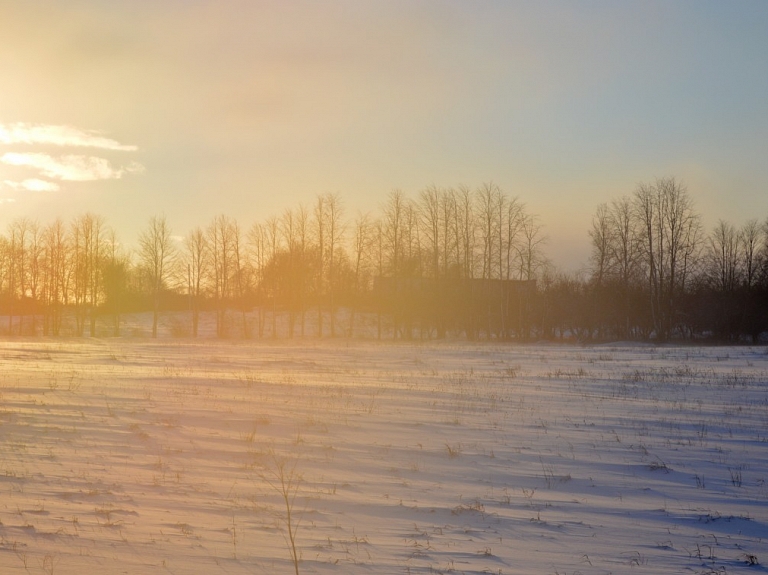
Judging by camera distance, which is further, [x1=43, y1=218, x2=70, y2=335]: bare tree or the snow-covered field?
[x1=43, y1=218, x2=70, y2=335]: bare tree

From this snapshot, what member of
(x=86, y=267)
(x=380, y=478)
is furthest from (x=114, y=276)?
(x=380, y=478)

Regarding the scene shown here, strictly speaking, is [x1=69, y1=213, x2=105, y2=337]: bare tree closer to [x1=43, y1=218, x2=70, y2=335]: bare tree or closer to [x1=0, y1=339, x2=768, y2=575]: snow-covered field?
[x1=43, y1=218, x2=70, y2=335]: bare tree

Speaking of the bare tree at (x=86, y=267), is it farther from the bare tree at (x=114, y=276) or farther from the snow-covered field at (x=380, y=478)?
the snow-covered field at (x=380, y=478)

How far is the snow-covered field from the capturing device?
21.1 feet

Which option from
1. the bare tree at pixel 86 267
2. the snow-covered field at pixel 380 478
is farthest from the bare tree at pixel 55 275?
the snow-covered field at pixel 380 478

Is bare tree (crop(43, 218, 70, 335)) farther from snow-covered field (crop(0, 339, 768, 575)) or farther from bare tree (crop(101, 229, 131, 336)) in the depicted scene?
snow-covered field (crop(0, 339, 768, 575))

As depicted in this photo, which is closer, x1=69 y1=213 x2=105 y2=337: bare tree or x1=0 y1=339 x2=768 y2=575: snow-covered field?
x1=0 y1=339 x2=768 y2=575: snow-covered field

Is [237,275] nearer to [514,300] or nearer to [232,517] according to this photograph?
[514,300]

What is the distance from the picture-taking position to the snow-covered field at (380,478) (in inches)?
253

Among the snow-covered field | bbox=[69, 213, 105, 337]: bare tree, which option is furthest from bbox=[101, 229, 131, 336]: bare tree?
the snow-covered field

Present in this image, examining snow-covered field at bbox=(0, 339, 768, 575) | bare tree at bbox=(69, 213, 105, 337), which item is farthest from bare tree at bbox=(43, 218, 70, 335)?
snow-covered field at bbox=(0, 339, 768, 575)

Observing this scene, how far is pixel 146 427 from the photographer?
12078mm

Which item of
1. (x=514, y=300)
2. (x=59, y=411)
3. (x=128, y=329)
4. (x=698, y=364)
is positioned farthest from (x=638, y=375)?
(x=128, y=329)

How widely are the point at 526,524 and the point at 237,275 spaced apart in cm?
6142
